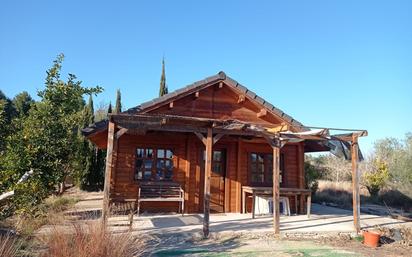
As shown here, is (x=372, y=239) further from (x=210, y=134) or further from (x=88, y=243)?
(x=88, y=243)

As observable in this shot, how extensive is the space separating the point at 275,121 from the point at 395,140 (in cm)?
2130

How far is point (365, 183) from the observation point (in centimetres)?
2048

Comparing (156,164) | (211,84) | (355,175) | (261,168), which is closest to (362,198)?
(261,168)

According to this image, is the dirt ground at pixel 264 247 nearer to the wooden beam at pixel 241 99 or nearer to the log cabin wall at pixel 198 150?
the log cabin wall at pixel 198 150

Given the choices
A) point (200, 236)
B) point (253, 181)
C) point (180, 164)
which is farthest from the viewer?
point (253, 181)

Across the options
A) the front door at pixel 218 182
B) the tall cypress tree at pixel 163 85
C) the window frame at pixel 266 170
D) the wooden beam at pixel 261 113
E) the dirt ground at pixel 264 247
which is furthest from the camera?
the tall cypress tree at pixel 163 85

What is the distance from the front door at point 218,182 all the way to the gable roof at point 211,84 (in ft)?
6.81

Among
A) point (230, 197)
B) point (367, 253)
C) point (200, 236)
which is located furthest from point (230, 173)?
point (367, 253)

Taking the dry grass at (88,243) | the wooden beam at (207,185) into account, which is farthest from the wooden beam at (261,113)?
the dry grass at (88,243)

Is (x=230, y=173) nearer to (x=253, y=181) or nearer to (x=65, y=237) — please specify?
(x=253, y=181)

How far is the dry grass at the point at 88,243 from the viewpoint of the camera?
3.76 m

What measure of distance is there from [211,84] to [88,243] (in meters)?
7.51

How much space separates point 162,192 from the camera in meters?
10.3

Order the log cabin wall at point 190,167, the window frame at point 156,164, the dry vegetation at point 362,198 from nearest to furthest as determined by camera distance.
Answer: the log cabin wall at point 190,167, the window frame at point 156,164, the dry vegetation at point 362,198
